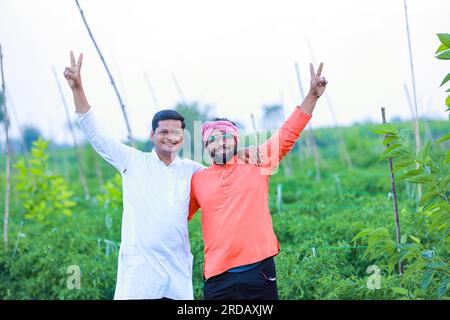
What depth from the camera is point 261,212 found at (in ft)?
8.36

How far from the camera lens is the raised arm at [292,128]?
8.50 ft

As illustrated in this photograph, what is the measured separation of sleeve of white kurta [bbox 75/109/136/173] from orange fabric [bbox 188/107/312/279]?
13.3 inches

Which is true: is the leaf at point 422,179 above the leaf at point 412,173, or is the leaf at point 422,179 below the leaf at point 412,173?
below

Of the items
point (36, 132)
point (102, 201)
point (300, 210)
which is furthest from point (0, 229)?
point (36, 132)

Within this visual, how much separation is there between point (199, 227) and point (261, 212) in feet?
8.09

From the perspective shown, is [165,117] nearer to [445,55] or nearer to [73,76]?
[73,76]

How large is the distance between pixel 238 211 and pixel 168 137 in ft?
1.47

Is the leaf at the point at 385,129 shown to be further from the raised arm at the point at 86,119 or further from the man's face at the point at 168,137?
the raised arm at the point at 86,119

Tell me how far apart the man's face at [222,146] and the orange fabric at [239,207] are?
0.12 feet

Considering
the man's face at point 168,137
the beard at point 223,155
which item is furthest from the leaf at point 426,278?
the man's face at point 168,137

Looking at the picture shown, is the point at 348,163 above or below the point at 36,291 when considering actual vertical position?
above

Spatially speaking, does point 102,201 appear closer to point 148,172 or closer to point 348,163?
point 348,163

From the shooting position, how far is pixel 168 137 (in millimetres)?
2721

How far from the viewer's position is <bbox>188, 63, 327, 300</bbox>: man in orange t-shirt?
8.18 feet
